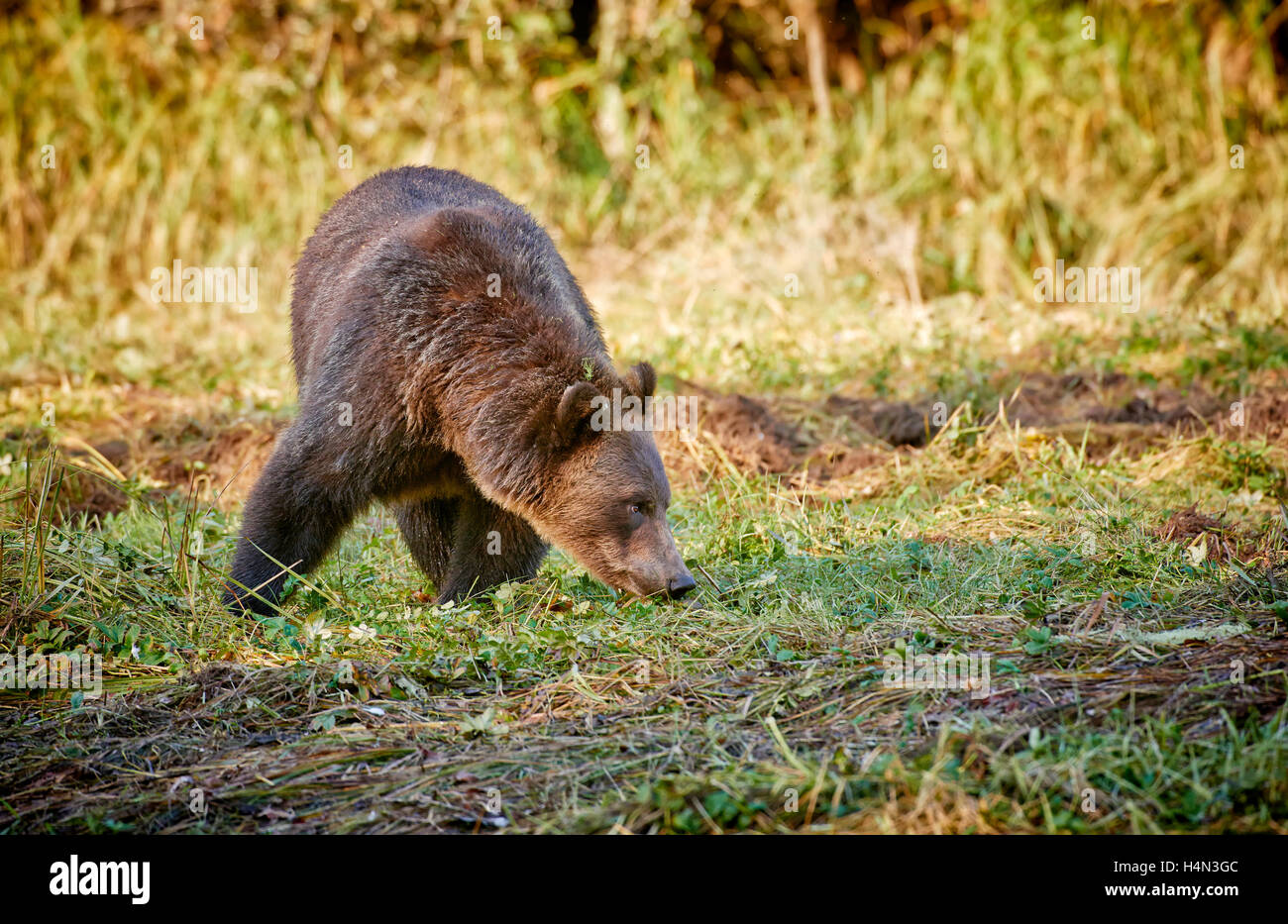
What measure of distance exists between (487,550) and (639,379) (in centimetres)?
115

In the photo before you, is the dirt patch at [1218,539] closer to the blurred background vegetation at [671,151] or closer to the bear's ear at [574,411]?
the bear's ear at [574,411]

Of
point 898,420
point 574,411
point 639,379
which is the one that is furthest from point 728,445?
point 574,411

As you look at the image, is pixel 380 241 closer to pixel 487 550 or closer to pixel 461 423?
pixel 461 423

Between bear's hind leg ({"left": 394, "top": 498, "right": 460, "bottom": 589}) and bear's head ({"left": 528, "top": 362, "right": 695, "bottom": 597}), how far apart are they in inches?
35.0

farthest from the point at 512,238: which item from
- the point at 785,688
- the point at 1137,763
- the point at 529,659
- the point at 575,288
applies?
the point at 1137,763

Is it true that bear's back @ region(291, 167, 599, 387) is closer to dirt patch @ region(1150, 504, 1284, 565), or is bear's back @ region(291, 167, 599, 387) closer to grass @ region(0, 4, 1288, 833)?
grass @ region(0, 4, 1288, 833)

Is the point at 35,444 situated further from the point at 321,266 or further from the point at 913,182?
the point at 913,182

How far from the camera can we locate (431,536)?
582cm

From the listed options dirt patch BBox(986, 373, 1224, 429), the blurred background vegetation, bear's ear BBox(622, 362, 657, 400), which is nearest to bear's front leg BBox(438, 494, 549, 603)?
bear's ear BBox(622, 362, 657, 400)

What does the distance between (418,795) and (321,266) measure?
3.27 m

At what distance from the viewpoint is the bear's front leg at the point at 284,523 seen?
5035 mm

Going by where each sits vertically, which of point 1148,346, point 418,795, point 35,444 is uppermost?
point 1148,346

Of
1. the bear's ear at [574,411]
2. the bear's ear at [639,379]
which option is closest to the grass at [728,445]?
the bear's ear at [574,411]

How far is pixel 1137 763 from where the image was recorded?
3242 millimetres
